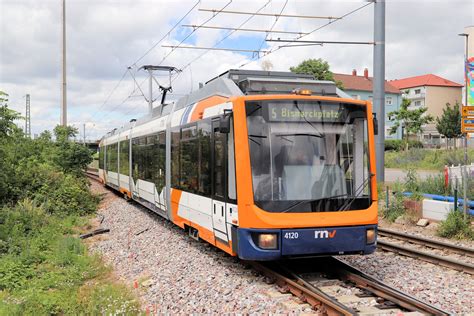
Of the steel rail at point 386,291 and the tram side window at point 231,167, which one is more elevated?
the tram side window at point 231,167

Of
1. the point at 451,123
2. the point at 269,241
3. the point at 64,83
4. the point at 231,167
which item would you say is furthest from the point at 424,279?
the point at 451,123

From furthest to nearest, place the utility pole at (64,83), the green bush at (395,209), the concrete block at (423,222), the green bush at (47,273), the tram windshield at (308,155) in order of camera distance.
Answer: the utility pole at (64,83) → the green bush at (395,209) → the concrete block at (423,222) → the tram windshield at (308,155) → the green bush at (47,273)

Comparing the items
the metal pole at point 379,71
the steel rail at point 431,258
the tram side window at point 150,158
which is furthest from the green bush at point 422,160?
the steel rail at point 431,258

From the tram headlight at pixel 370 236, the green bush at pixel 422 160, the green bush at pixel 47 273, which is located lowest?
the green bush at pixel 47 273

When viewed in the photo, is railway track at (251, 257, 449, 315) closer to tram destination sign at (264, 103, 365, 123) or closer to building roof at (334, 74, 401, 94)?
tram destination sign at (264, 103, 365, 123)

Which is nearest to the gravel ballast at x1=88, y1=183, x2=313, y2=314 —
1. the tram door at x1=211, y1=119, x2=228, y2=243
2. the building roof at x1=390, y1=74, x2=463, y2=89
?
the tram door at x1=211, y1=119, x2=228, y2=243

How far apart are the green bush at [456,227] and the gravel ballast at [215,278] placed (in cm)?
250

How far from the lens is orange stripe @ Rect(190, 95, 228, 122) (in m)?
8.65

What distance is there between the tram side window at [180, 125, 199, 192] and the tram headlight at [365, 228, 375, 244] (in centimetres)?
334

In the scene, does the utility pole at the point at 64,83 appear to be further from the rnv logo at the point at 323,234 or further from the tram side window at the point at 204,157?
the rnv logo at the point at 323,234

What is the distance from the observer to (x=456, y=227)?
1136cm

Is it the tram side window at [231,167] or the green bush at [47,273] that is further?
the tram side window at [231,167]

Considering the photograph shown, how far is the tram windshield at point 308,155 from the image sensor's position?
7.38 metres

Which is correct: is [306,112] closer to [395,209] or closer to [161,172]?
[161,172]
